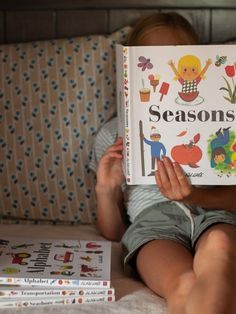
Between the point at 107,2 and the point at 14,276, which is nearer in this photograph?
the point at 14,276

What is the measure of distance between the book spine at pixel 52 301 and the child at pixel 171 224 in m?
0.11

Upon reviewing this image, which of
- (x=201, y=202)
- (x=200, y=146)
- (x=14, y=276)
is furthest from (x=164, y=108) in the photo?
(x=14, y=276)

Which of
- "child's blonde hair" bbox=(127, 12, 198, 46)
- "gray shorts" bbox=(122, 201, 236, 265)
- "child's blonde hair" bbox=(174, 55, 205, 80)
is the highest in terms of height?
"child's blonde hair" bbox=(127, 12, 198, 46)

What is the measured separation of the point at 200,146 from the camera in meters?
1.20

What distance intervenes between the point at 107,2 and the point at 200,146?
684 mm

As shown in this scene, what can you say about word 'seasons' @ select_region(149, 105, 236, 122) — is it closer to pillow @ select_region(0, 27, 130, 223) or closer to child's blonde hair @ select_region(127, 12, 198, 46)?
child's blonde hair @ select_region(127, 12, 198, 46)

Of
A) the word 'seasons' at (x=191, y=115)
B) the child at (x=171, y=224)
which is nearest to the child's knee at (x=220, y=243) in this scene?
the child at (x=171, y=224)

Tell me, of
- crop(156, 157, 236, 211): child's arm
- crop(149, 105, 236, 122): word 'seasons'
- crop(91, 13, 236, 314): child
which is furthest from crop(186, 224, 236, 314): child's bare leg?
crop(149, 105, 236, 122): word 'seasons'

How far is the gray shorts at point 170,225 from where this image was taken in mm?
1254

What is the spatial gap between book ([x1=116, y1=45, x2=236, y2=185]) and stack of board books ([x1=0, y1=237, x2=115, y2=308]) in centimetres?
19

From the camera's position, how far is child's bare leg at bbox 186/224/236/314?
0.97 m

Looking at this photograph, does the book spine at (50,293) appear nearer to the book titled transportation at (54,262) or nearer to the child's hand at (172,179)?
the book titled transportation at (54,262)

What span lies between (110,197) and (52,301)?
14.8 inches

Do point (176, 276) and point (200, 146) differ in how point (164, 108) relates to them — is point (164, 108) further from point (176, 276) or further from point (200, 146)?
point (176, 276)
